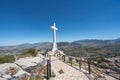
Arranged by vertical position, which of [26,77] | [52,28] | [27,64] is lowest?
[26,77]

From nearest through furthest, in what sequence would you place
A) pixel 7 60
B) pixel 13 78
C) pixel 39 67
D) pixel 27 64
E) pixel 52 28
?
pixel 13 78
pixel 27 64
pixel 39 67
pixel 7 60
pixel 52 28

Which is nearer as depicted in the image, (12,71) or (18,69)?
(12,71)

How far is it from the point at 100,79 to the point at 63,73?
3.08m

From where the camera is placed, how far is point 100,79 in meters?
11.8

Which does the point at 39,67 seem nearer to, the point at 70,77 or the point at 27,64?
the point at 27,64

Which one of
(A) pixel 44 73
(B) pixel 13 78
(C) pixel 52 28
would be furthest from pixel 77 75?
(C) pixel 52 28

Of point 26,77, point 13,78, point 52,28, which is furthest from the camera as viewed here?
point 52,28

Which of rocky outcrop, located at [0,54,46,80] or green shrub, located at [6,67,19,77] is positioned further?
green shrub, located at [6,67,19,77]

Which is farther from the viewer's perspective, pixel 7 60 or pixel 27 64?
pixel 7 60

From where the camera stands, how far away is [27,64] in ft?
32.7

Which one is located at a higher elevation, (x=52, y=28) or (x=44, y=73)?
(x=52, y=28)

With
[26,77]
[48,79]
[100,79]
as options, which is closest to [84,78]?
[100,79]

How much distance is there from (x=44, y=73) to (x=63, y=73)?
1769 mm

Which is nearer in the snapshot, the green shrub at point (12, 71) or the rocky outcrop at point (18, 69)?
the rocky outcrop at point (18, 69)
